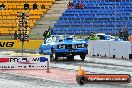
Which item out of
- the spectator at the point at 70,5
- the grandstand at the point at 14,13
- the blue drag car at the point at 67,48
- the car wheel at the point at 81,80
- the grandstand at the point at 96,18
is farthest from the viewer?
the spectator at the point at 70,5

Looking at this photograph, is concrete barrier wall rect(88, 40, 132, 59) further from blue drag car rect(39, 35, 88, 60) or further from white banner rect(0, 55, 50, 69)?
white banner rect(0, 55, 50, 69)

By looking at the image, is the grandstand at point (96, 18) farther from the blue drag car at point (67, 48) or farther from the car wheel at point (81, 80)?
the car wheel at point (81, 80)

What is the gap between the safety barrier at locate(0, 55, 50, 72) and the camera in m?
22.4

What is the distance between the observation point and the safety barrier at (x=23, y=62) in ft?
73.4

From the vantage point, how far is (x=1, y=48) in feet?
158

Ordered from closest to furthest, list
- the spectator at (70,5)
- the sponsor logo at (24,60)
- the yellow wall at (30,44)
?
the sponsor logo at (24,60) → the yellow wall at (30,44) → the spectator at (70,5)

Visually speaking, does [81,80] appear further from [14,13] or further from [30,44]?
[14,13]

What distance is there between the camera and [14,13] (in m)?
57.1

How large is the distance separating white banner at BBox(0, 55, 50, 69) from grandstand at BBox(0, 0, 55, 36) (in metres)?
30.2

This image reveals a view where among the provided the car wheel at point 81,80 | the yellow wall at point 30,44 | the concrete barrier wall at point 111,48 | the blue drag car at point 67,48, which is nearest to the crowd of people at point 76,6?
the yellow wall at point 30,44

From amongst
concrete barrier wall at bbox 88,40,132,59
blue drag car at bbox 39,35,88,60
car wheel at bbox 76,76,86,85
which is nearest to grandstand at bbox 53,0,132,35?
concrete barrier wall at bbox 88,40,132,59

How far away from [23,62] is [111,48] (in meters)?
12.3

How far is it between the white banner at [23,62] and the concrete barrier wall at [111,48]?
35.5 ft

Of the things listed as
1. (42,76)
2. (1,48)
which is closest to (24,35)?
(1,48)
